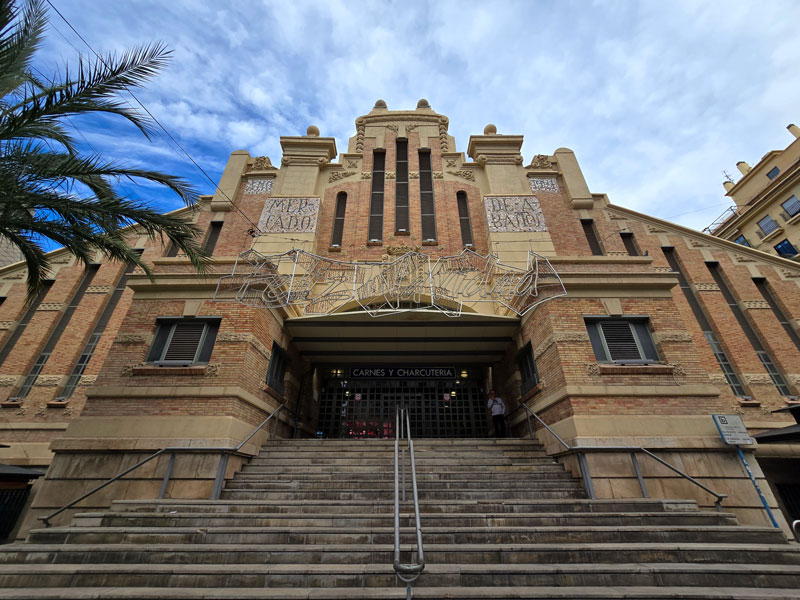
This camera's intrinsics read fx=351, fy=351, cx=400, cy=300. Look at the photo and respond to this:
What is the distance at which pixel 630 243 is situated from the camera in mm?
16391

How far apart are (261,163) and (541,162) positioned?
44.6 feet

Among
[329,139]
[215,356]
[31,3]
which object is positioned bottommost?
[215,356]

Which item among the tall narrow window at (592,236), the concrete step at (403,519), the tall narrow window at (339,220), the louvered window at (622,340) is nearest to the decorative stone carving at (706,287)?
the tall narrow window at (592,236)

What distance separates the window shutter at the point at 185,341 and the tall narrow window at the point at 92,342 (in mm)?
4721

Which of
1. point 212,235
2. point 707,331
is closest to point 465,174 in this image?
point 212,235

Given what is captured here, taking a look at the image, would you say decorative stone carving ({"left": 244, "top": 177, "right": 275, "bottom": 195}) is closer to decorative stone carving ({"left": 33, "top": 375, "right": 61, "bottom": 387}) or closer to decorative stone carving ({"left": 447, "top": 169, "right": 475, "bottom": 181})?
decorative stone carving ({"left": 447, "top": 169, "right": 475, "bottom": 181})

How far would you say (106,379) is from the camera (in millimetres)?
8664

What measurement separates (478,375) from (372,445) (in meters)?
6.43

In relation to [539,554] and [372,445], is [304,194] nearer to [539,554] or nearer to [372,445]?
[372,445]

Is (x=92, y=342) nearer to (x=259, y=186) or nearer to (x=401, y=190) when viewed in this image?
(x=259, y=186)

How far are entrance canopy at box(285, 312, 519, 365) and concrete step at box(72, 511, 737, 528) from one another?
5.71 metres

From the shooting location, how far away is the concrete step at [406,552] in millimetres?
4562

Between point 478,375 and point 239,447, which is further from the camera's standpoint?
point 478,375

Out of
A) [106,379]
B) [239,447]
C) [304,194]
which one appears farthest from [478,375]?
[106,379]
